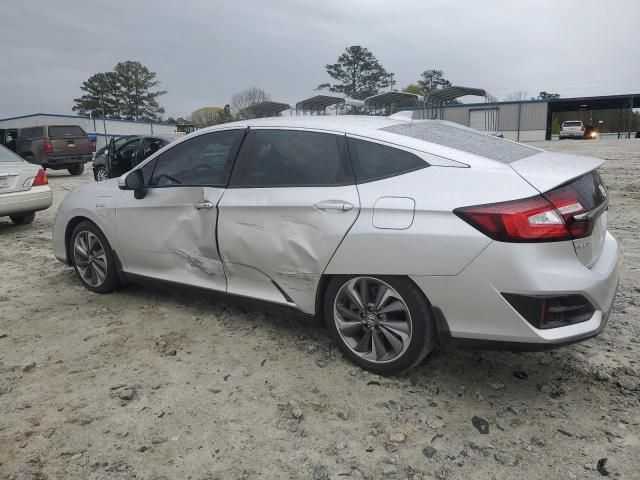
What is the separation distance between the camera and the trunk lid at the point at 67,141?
18.1 m

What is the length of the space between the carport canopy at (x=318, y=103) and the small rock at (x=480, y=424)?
842 inches

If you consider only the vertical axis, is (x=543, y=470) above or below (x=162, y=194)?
below

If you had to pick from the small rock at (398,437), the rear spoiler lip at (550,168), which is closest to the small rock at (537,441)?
the small rock at (398,437)

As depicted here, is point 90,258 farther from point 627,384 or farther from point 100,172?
point 100,172

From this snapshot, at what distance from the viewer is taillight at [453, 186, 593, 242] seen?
2.42 metres

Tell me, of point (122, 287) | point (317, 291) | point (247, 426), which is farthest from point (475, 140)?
point (122, 287)

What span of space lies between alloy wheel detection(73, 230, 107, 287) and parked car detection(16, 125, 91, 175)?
15.4m

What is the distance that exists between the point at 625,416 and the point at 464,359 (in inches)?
36.2

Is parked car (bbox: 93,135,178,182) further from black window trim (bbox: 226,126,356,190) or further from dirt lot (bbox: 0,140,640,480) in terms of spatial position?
black window trim (bbox: 226,126,356,190)

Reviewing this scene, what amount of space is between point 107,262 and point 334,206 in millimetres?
2456

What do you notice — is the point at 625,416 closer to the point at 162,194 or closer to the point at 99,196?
the point at 162,194

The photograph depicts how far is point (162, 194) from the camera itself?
152 inches

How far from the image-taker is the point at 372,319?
2.95 m

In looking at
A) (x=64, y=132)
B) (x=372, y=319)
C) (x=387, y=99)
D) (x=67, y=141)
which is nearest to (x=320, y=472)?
(x=372, y=319)
